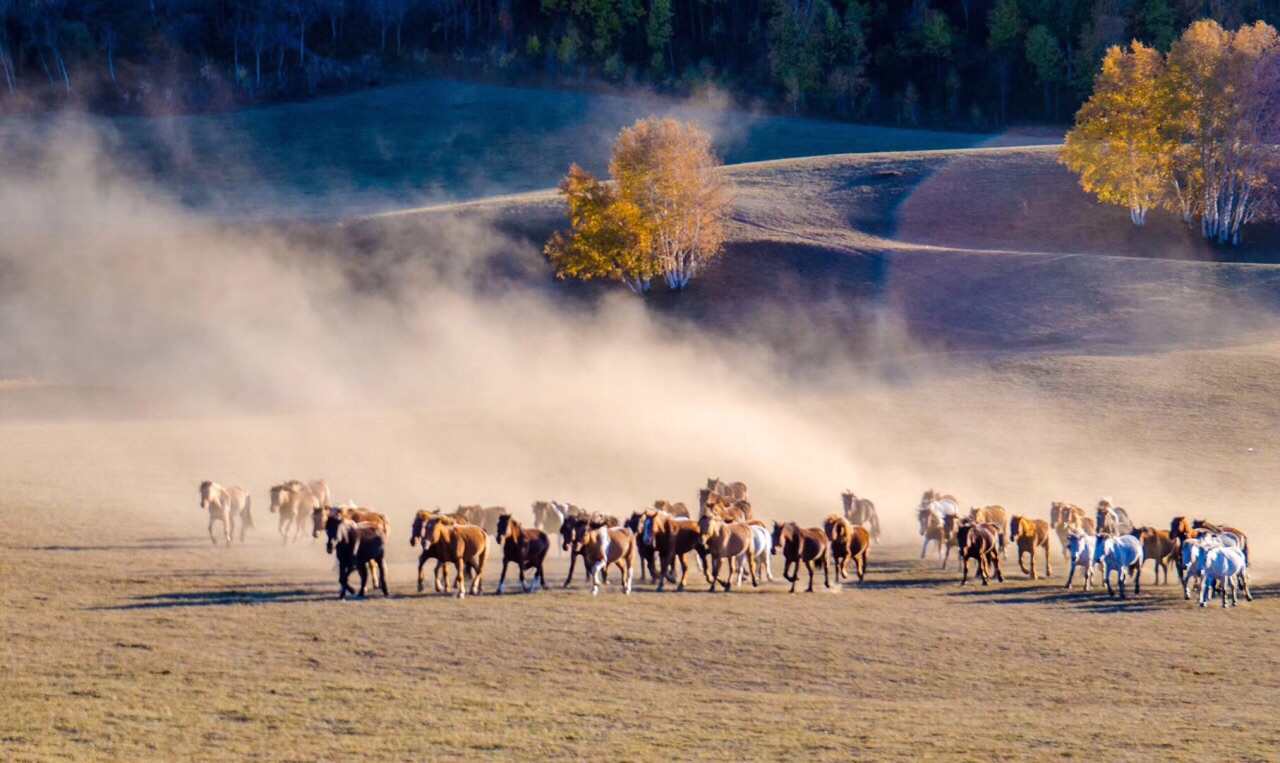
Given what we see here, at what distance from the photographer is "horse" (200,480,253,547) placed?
31.1 m

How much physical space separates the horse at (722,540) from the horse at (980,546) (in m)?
4.72

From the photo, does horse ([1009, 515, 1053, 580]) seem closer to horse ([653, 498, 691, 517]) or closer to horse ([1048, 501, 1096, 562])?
horse ([1048, 501, 1096, 562])

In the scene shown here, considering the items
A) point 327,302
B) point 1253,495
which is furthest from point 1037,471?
point 327,302

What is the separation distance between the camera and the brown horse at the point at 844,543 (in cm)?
2811

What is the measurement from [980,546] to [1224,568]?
4.88 m

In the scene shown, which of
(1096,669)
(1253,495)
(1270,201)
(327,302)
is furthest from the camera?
(1270,201)

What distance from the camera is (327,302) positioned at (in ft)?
231

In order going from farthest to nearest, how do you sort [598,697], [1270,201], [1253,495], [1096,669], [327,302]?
[1270,201]
[327,302]
[1253,495]
[1096,669]
[598,697]

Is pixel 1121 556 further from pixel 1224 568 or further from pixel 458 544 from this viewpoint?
pixel 458 544

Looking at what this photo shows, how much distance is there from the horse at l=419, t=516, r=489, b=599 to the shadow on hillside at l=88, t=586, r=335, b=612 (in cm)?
223

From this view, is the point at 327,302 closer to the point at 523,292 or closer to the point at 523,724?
the point at 523,292

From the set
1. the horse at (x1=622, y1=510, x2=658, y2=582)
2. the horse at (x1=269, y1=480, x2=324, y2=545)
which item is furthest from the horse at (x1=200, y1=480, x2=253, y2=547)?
the horse at (x1=622, y1=510, x2=658, y2=582)

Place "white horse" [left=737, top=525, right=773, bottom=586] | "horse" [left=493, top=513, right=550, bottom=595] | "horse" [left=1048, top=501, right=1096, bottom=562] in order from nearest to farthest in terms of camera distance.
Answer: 1. "horse" [left=493, top=513, right=550, bottom=595]
2. "white horse" [left=737, top=525, right=773, bottom=586]
3. "horse" [left=1048, top=501, right=1096, bottom=562]

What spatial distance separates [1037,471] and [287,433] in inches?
1038
